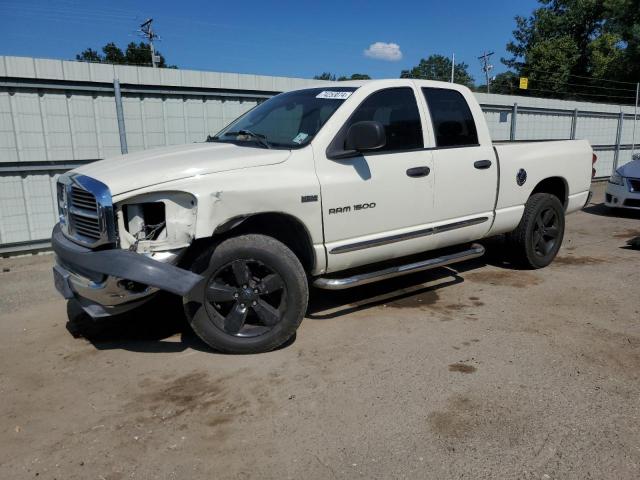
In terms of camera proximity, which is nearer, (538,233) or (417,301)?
(417,301)

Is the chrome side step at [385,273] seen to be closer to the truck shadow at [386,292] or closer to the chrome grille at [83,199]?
the truck shadow at [386,292]

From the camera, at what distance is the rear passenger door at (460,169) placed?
15.4 feet

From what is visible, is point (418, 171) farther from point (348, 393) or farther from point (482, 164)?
point (348, 393)

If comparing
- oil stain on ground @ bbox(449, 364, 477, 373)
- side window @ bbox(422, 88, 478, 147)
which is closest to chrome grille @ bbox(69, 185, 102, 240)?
oil stain on ground @ bbox(449, 364, 477, 373)

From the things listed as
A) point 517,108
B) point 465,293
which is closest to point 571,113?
point 517,108

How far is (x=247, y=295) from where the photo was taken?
12.1 ft

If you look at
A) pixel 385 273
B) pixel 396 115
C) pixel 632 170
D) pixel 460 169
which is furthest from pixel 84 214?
pixel 632 170

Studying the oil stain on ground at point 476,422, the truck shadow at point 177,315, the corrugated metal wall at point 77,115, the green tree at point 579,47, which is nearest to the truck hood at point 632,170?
the truck shadow at point 177,315

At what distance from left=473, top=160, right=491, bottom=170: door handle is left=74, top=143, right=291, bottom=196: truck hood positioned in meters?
2.06

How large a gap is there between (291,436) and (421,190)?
252cm

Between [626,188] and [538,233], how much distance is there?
A: 4.92m

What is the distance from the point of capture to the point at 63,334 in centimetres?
435

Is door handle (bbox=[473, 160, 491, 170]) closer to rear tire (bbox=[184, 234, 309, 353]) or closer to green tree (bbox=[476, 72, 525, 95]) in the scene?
rear tire (bbox=[184, 234, 309, 353])

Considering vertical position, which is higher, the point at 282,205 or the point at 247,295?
the point at 282,205
